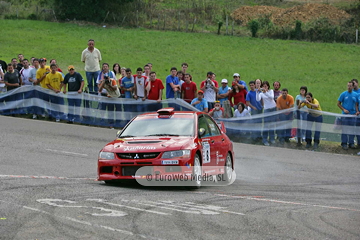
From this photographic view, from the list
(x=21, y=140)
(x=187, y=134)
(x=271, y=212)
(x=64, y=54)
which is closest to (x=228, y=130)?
(x=21, y=140)

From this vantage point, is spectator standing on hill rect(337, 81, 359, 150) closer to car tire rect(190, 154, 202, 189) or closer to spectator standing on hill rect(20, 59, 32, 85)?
car tire rect(190, 154, 202, 189)

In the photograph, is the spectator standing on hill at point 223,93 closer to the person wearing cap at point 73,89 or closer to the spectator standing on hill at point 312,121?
the spectator standing on hill at point 312,121

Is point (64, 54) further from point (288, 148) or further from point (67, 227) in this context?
point (67, 227)

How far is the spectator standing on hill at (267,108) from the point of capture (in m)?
19.3

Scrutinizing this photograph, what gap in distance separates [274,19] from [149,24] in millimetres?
16752

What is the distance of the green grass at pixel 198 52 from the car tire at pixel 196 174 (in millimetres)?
29335

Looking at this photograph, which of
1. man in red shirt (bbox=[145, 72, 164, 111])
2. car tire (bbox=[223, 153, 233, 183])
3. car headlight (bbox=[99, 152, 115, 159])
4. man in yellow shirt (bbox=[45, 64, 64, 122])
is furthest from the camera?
man in yellow shirt (bbox=[45, 64, 64, 122])

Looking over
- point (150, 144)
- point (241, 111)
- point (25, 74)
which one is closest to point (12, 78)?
point (25, 74)

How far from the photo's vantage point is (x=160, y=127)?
1212 cm

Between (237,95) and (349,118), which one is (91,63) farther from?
(349,118)

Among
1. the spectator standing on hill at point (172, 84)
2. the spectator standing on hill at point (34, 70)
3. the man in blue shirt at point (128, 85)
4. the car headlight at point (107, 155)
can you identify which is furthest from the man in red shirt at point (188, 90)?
the car headlight at point (107, 155)

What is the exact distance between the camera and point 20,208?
339 inches

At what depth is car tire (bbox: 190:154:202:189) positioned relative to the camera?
11203 millimetres

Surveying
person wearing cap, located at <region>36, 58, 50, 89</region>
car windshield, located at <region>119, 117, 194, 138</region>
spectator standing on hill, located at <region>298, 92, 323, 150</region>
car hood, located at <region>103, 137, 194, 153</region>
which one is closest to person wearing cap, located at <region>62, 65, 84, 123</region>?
person wearing cap, located at <region>36, 58, 50, 89</region>
